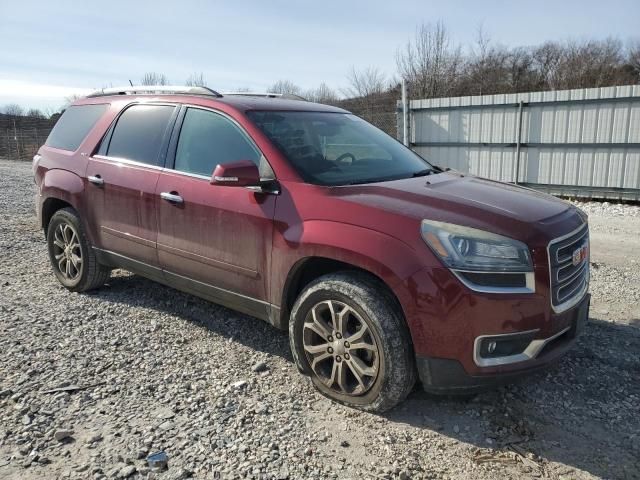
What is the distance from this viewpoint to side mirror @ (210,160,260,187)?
3.29 m

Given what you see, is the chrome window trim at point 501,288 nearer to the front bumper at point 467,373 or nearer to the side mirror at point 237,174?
the front bumper at point 467,373

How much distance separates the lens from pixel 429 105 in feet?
43.8

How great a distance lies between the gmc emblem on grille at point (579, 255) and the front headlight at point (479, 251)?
53 centimetres

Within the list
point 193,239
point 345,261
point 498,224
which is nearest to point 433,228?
point 498,224

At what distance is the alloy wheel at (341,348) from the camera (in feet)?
10.1

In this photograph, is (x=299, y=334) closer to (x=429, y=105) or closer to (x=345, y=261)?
(x=345, y=261)

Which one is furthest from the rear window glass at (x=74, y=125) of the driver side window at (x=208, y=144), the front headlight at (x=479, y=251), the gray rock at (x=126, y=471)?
the front headlight at (x=479, y=251)

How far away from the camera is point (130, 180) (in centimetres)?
Result: 435

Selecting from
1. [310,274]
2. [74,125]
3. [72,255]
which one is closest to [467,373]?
[310,274]

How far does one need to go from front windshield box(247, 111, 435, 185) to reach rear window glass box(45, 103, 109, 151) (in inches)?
81.1

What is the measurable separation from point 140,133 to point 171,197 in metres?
0.88

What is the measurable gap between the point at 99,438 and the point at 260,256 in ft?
4.54

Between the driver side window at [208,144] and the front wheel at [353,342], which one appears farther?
the driver side window at [208,144]

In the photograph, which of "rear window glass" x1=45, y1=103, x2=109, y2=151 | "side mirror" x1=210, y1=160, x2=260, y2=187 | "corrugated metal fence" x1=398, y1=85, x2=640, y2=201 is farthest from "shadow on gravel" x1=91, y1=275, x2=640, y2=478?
"corrugated metal fence" x1=398, y1=85, x2=640, y2=201
